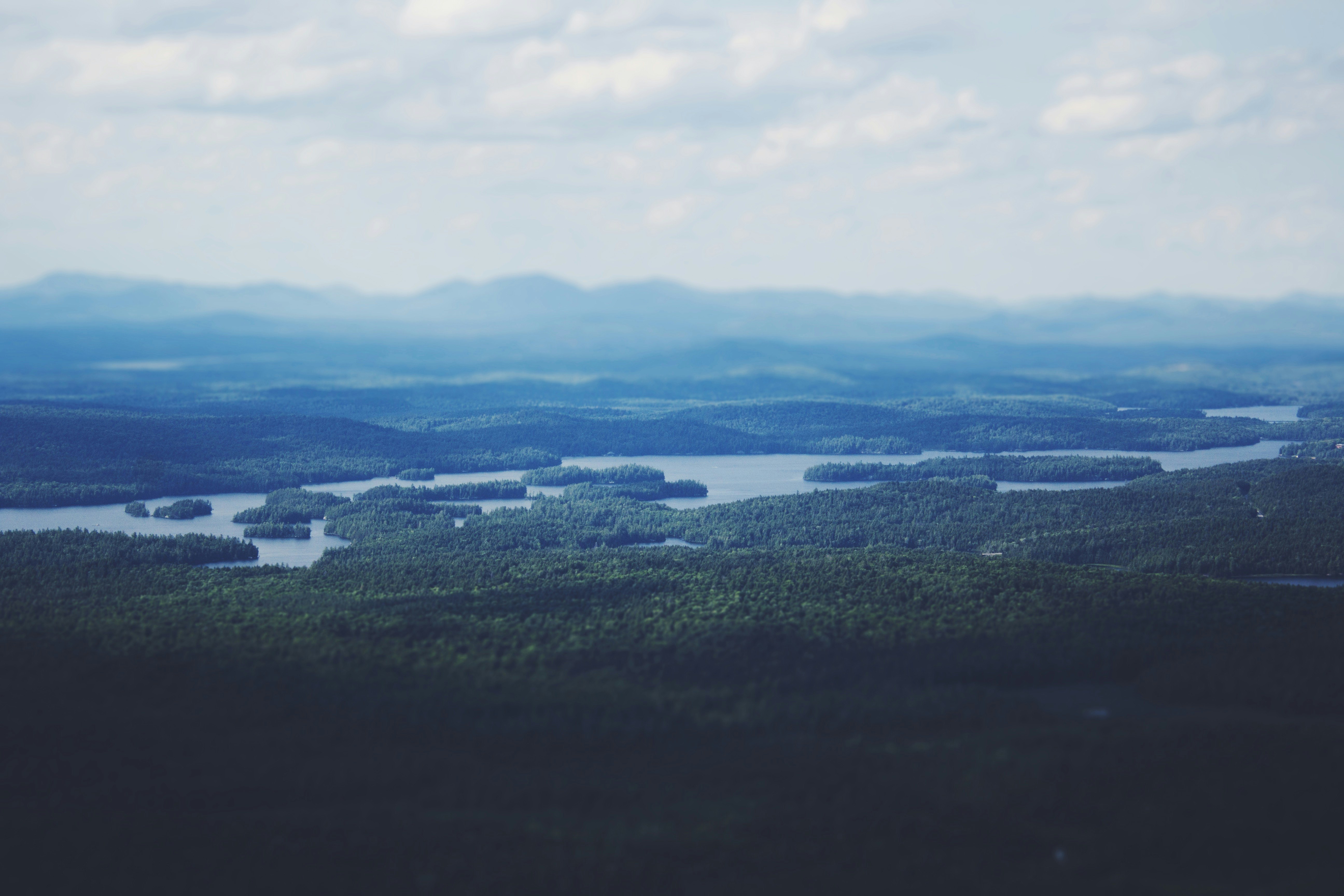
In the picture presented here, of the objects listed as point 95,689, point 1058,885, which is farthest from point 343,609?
point 1058,885

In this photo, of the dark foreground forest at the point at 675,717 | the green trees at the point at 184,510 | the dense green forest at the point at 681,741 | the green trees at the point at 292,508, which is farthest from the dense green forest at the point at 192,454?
the dense green forest at the point at 681,741

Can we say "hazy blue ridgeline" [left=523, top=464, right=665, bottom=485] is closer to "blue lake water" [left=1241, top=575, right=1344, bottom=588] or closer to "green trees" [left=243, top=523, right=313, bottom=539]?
"green trees" [left=243, top=523, right=313, bottom=539]

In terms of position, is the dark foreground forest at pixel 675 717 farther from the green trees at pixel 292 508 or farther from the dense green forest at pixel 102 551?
the green trees at pixel 292 508

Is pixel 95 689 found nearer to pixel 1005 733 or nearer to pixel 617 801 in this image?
pixel 617 801

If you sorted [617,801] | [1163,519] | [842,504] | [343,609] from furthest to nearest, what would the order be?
[842,504] → [1163,519] → [343,609] → [617,801]

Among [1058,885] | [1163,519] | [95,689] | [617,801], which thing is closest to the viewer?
[1058,885]
